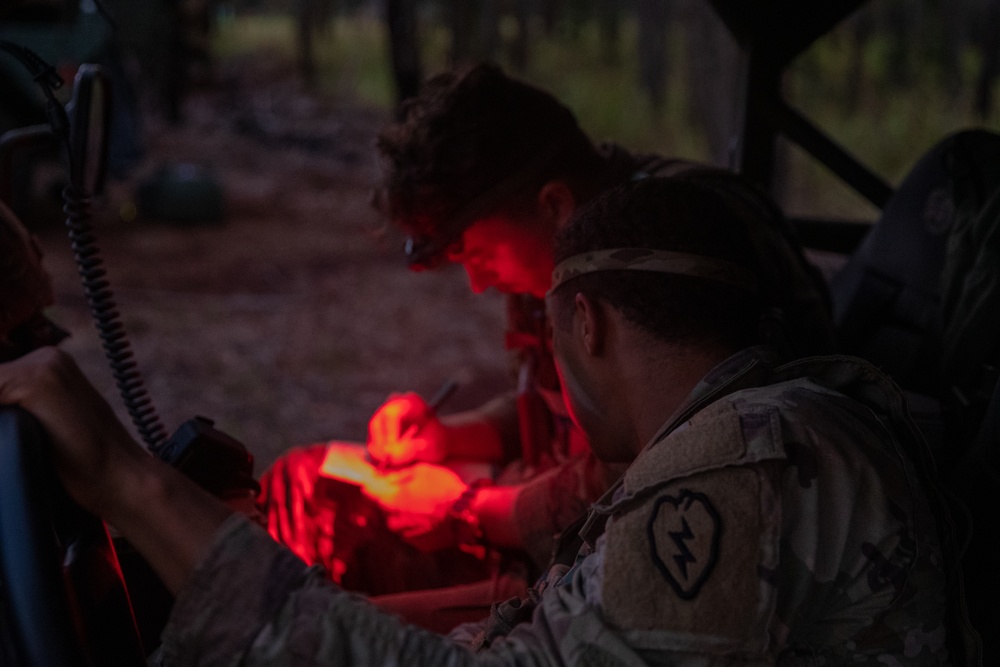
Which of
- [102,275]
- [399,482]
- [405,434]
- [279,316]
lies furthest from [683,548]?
[279,316]

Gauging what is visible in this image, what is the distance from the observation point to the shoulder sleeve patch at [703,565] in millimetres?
1203

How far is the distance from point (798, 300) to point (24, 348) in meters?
1.83

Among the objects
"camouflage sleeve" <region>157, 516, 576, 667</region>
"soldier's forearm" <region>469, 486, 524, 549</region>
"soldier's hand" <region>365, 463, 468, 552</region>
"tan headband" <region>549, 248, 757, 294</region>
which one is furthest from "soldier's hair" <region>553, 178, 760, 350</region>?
"soldier's hand" <region>365, 463, 468, 552</region>

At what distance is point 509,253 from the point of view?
256cm

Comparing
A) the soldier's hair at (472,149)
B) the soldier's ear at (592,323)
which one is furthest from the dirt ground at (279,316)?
the soldier's ear at (592,323)

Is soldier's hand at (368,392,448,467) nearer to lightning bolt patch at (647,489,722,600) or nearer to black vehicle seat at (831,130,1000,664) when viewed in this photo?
black vehicle seat at (831,130,1000,664)

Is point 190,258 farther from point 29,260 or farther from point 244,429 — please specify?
point 29,260

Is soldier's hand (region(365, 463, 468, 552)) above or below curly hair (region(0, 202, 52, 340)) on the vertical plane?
below

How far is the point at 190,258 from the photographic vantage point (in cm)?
863

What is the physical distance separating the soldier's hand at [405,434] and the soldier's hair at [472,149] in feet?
1.89

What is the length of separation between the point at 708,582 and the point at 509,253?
1.48 m

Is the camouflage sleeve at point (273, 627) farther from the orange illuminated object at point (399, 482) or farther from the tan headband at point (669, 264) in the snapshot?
the orange illuminated object at point (399, 482)

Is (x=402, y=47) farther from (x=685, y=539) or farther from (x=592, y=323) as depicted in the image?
(x=685, y=539)

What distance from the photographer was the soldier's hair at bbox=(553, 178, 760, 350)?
1.57 metres
